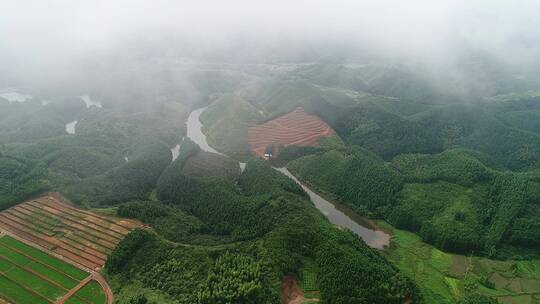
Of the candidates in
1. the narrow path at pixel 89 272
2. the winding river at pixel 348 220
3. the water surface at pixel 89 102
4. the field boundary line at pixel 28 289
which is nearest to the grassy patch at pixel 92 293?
the narrow path at pixel 89 272

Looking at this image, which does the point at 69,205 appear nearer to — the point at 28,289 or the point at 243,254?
the point at 28,289

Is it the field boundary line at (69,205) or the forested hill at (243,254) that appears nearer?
the forested hill at (243,254)

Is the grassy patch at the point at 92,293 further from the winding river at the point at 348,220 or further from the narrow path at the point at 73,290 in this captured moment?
the winding river at the point at 348,220

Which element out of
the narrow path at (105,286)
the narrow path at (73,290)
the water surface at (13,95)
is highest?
the narrow path at (73,290)

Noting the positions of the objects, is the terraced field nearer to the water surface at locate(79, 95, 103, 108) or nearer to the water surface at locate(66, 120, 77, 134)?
the water surface at locate(66, 120, 77, 134)

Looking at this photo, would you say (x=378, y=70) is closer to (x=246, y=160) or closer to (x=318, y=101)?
(x=318, y=101)

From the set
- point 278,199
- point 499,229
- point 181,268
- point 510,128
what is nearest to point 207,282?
point 181,268

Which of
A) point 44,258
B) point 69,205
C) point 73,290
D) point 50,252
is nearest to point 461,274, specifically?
point 73,290
